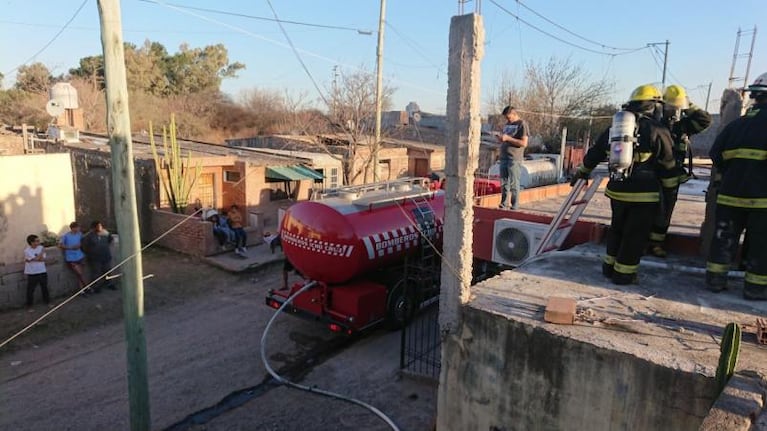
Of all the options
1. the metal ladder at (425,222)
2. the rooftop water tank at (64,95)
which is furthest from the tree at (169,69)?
the metal ladder at (425,222)

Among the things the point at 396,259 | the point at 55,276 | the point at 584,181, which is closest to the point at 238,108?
the point at 55,276

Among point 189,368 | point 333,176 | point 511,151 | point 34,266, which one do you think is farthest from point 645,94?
point 333,176

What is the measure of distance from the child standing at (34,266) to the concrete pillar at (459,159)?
8.65 m

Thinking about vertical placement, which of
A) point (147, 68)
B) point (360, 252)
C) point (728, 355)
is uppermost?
point (147, 68)

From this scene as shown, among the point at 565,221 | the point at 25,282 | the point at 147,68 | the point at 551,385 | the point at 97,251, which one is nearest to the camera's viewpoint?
the point at 551,385

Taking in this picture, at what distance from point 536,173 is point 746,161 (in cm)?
870

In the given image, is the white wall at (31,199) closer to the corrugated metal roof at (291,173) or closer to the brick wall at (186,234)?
the brick wall at (186,234)

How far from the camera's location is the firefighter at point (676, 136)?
5.42 meters

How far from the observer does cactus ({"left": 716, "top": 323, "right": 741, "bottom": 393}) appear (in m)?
2.71

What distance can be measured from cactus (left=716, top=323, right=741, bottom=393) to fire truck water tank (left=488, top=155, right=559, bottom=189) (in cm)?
939

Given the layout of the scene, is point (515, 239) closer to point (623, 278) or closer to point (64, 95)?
point (623, 278)

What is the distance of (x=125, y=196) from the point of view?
16.3ft

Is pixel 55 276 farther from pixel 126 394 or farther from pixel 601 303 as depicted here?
pixel 601 303

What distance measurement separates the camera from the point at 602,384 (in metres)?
3.32
